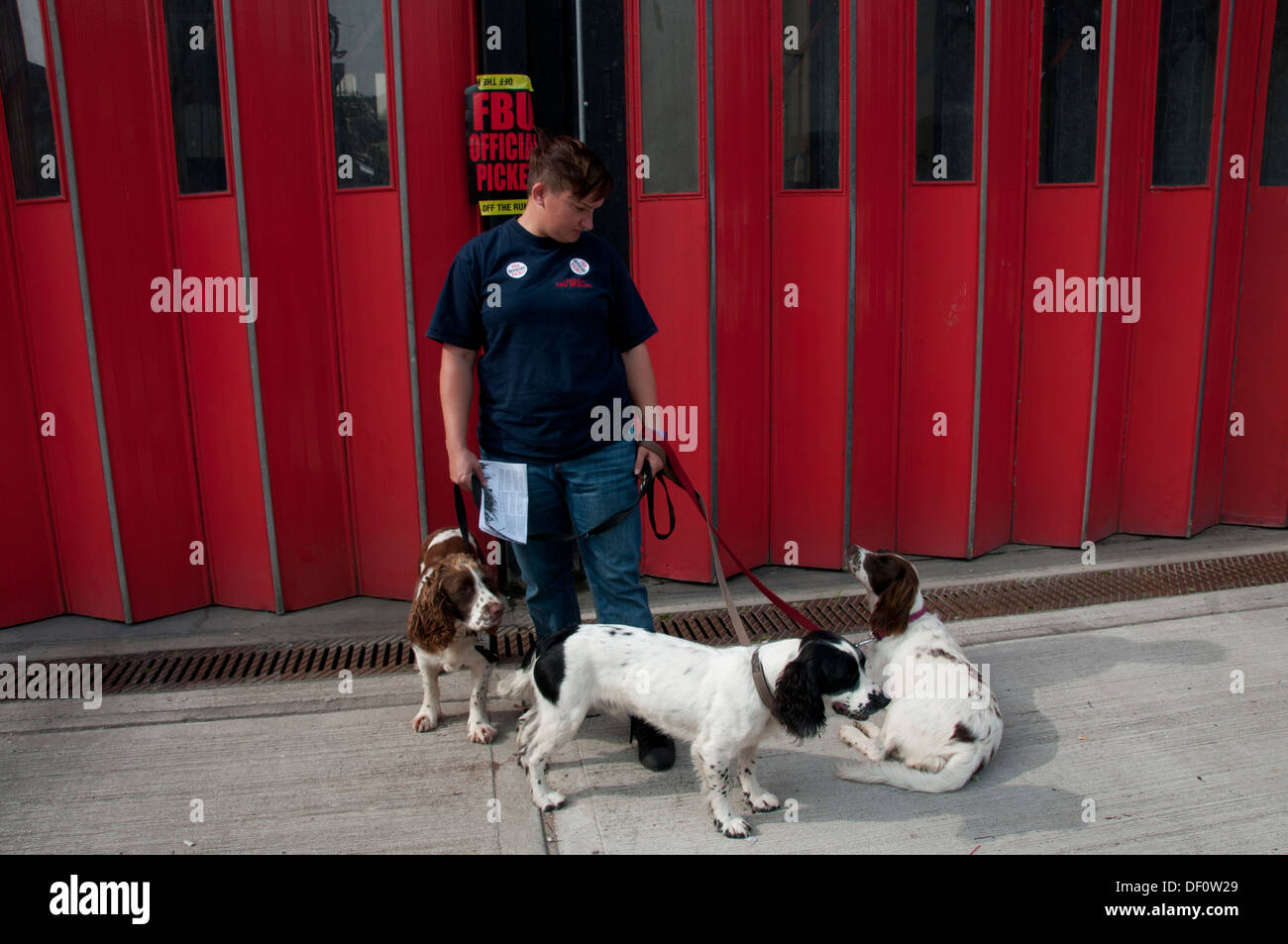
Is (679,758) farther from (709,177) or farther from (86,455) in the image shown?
(86,455)

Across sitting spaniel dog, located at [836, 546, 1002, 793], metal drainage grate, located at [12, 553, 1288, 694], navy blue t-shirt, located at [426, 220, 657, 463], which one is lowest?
metal drainage grate, located at [12, 553, 1288, 694]

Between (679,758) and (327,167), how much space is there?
3265mm

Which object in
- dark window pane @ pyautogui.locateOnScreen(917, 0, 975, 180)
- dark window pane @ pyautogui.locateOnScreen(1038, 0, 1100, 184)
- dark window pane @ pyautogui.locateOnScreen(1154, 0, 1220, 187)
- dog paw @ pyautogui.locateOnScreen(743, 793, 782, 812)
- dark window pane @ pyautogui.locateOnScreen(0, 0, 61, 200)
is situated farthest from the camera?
dark window pane @ pyautogui.locateOnScreen(1154, 0, 1220, 187)

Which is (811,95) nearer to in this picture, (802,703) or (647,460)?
(647,460)

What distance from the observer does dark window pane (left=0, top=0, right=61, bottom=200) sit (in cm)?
450

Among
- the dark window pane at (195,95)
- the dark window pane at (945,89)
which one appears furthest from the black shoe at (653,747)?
the dark window pane at (945,89)

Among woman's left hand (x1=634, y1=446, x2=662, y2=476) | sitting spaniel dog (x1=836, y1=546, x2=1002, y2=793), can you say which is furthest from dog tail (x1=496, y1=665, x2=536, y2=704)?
sitting spaniel dog (x1=836, y1=546, x2=1002, y2=793)

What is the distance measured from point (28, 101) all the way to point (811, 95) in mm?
3797

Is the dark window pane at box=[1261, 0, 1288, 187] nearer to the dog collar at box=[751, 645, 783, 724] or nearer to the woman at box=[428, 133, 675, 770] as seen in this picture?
the woman at box=[428, 133, 675, 770]

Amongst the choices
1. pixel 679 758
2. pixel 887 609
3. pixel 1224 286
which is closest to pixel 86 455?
pixel 679 758

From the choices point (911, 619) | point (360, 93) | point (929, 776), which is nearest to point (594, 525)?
point (911, 619)

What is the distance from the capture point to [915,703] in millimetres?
3447

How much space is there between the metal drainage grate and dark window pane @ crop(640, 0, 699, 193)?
7.19 feet

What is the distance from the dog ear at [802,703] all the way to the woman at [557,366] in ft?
2.56
